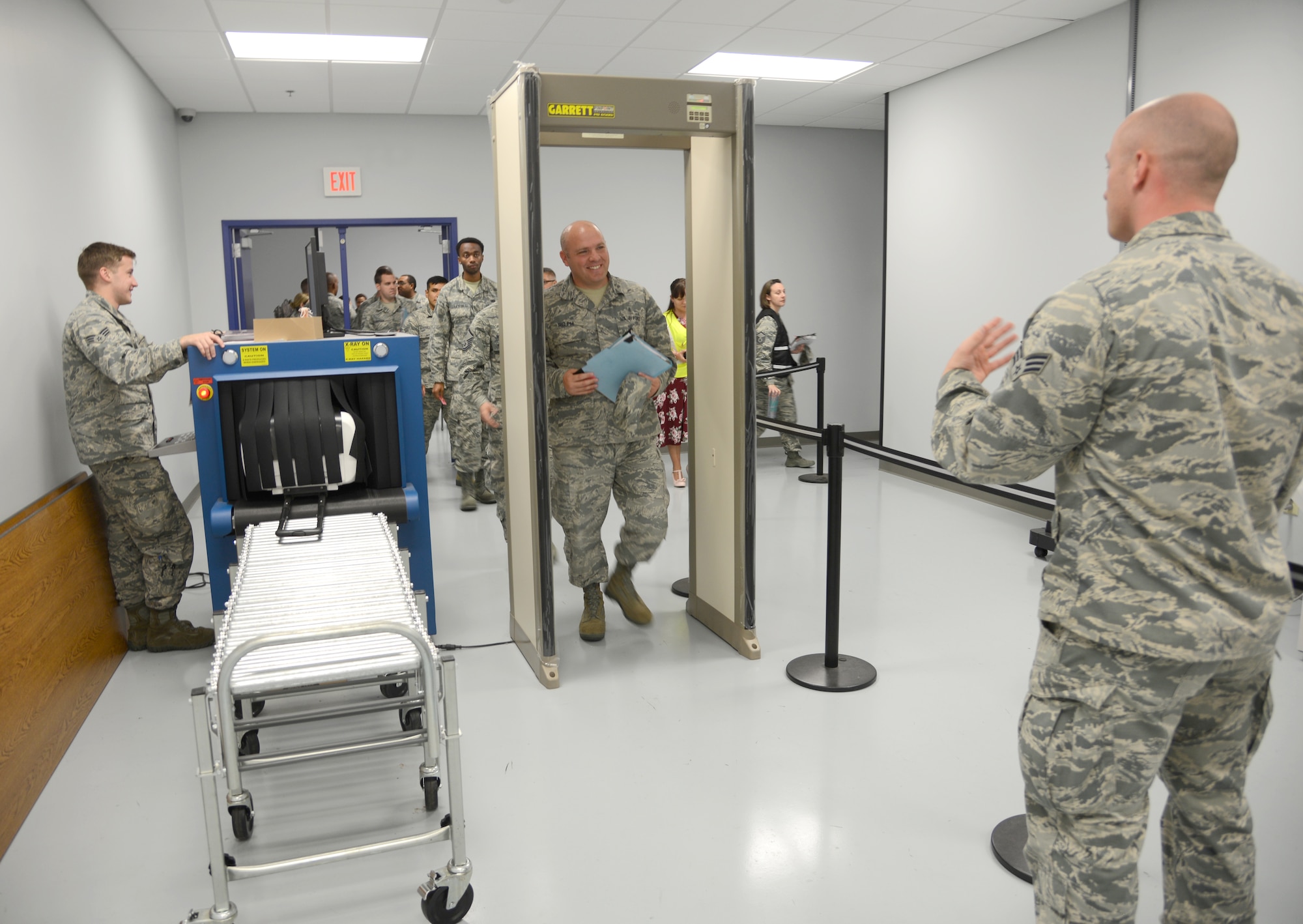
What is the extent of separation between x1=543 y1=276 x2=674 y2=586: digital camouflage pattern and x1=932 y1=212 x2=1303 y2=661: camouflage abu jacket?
2.23 meters

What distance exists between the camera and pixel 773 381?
7797 mm

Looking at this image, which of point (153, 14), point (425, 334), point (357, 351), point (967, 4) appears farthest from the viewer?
point (425, 334)

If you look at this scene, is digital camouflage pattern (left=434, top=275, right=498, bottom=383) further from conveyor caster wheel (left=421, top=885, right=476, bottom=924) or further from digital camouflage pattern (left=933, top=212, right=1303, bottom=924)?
digital camouflage pattern (left=933, top=212, right=1303, bottom=924)

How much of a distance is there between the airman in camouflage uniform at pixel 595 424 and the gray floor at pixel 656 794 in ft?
1.34

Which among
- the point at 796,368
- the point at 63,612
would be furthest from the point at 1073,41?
the point at 63,612

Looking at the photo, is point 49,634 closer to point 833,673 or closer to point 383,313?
point 833,673

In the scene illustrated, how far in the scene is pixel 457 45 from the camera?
227 inches

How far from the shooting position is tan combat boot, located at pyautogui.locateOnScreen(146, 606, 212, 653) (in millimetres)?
3719

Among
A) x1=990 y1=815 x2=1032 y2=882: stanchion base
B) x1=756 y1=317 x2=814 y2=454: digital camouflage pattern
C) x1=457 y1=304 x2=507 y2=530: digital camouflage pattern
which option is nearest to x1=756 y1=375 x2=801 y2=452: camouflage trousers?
x1=756 y1=317 x2=814 y2=454: digital camouflage pattern

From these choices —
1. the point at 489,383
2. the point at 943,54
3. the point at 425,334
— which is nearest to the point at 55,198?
the point at 489,383

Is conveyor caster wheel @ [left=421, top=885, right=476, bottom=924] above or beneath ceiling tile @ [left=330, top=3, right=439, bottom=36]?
beneath

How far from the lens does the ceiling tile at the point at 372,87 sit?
246 inches

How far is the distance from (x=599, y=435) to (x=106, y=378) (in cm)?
187

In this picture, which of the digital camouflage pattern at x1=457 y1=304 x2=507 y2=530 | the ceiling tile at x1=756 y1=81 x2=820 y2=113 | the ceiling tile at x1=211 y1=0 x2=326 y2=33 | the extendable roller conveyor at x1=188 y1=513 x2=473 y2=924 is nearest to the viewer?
the extendable roller conveyor at x1=188 y1=513 x2=473 y2=924
